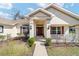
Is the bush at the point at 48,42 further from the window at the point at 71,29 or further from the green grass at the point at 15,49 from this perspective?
the window at the point at 71,29

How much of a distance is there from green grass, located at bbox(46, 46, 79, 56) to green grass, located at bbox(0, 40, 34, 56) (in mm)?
641

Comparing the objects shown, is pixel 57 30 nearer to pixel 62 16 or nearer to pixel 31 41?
pixel 62 16

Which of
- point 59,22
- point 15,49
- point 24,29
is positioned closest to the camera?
point 15,49

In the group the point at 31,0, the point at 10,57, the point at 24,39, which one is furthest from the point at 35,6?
the point at 10,57

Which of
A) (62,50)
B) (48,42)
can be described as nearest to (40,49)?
(48,42)

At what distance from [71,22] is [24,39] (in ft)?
5.68

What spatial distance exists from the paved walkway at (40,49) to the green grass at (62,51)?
14 cm

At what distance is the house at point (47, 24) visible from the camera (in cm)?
1184

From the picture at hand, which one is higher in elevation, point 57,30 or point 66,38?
point 57,30

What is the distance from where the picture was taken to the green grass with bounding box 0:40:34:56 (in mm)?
11711

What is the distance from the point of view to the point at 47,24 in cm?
1196

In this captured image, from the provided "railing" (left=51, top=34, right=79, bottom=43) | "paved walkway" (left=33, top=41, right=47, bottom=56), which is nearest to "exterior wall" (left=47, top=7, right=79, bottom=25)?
"railing" (left=51, top=34, right=79, bottom=43)

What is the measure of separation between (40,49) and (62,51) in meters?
0.74

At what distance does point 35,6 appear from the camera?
11789mm
